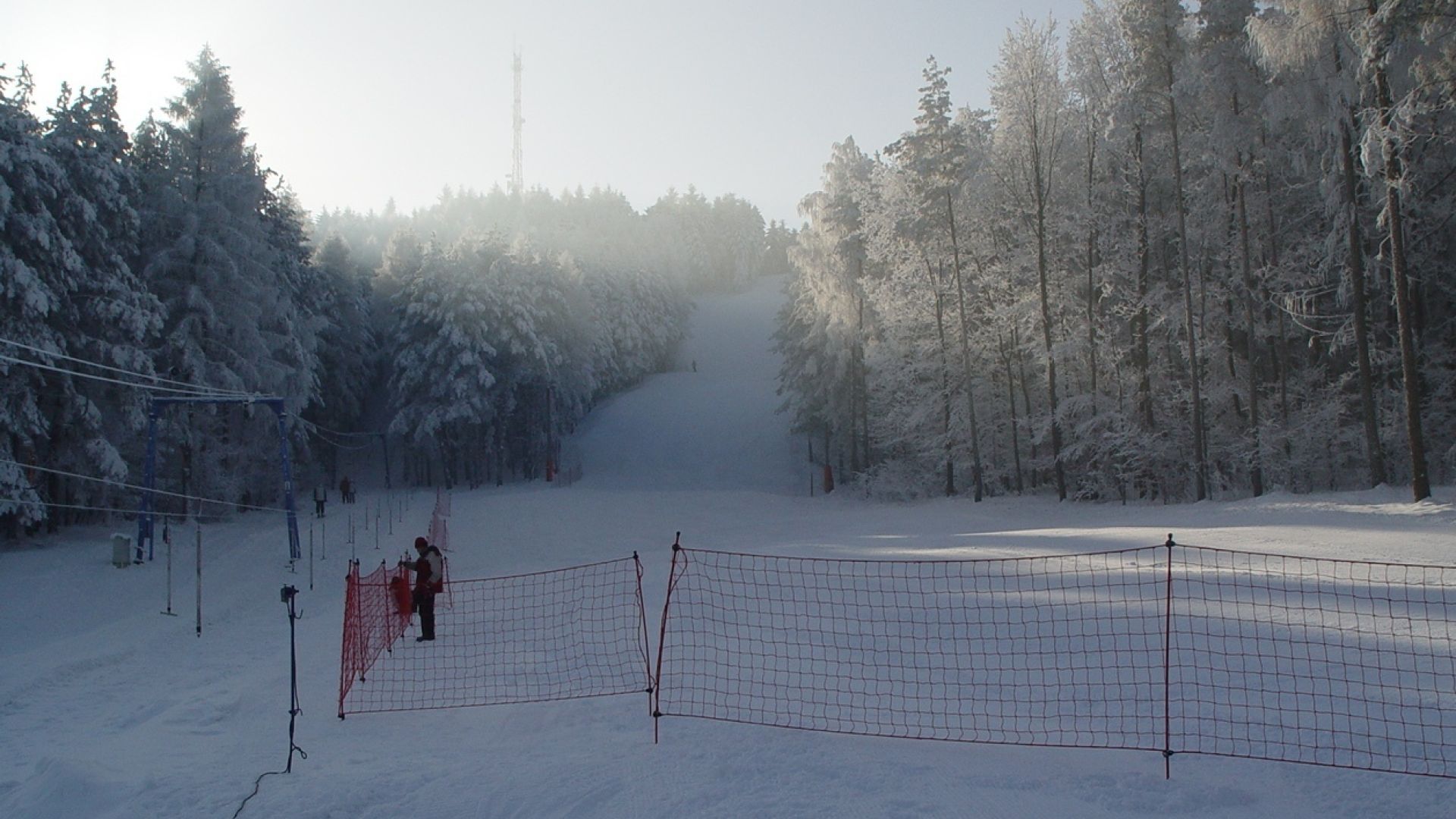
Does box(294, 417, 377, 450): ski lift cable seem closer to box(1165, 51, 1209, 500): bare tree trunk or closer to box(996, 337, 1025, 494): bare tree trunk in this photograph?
box(996, 337, 1025, 494): bare tree trunk

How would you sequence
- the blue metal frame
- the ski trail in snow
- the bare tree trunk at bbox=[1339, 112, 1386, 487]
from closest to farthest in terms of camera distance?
the bare tree trunk at bbox=[1339, 112, 1386, 487] < the blue metal frame < the ski trail in snow

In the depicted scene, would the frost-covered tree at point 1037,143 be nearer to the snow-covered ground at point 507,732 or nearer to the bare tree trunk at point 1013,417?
the bare tree trunk at point 1013,417

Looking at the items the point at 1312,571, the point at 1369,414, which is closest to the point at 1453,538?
the point at 1312,571

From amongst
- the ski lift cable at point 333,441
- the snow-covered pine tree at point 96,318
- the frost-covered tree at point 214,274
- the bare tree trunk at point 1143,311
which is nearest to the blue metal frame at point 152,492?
the snow-covered pine tree at point 96,318

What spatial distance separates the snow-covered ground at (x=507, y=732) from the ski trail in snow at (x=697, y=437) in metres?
18.8

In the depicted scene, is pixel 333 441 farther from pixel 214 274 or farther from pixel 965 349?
pixel 965 349

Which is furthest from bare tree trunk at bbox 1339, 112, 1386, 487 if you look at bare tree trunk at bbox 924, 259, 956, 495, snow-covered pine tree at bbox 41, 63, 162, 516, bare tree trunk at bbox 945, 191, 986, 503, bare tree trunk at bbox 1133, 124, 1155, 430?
snow-covered pine tree at bbox 41, 63, 162, 516

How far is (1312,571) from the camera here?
10.9 meters

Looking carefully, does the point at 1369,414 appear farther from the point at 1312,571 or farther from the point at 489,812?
the point at 489,812

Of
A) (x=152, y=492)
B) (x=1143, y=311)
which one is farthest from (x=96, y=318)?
(x=1143, y=311)

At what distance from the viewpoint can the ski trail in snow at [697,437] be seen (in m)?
44.8

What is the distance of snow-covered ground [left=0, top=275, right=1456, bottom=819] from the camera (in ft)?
19.1

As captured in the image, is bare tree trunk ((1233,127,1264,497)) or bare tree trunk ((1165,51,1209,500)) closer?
bare tree trunk ((1233,127,1264,497))

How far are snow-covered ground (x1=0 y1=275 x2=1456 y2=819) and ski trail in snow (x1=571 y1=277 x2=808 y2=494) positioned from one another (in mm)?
18769
